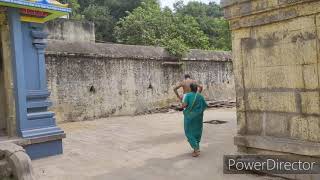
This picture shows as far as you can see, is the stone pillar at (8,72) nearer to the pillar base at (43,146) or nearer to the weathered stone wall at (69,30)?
the pillar base at (43,146)

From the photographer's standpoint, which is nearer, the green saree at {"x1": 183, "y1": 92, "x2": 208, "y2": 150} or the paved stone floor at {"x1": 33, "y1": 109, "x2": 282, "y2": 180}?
the paved stone floor at {"x1": 33, "y1": 109, "x2": 282, "y2": 180}

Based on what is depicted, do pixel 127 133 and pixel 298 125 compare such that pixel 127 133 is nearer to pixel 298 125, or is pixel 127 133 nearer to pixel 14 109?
pixel 14 109

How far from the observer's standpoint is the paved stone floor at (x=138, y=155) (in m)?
4.95

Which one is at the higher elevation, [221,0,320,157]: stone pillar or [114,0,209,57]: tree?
[114,0,209,57]: tree

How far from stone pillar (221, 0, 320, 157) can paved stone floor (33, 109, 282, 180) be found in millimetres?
621

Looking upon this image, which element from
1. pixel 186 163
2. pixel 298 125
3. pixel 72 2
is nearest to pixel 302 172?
pixel 298 125

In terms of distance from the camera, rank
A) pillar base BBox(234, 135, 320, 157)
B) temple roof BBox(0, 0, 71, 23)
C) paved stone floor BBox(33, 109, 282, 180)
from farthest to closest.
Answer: temple roof BBox(0, 0, 71, 23), paved stone floor BBox(33, 109, 282, 180), pillar base BBox(234, 135, 320, 157)

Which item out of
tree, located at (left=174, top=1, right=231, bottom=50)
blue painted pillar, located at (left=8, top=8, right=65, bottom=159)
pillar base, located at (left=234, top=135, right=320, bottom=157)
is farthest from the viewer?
tree, located at (left=174, top=1, right=231, bottom=50)

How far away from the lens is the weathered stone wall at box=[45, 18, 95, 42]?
14.9m

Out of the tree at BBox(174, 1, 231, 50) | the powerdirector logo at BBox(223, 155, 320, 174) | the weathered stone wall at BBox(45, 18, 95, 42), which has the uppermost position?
the tree at BBox(174, 1, 231, 50)

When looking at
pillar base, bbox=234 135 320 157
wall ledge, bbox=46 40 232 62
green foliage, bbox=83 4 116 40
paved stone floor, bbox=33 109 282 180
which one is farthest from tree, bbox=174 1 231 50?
pillar base, bbox=234 135 320 157

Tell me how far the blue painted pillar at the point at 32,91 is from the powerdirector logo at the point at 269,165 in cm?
300

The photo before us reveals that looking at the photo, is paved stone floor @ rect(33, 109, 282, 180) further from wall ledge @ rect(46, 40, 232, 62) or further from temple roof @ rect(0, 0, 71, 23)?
wall ledge @ rect(46, 40, 232, 62)

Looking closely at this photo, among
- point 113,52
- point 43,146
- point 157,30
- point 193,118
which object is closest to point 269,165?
point 193,118
